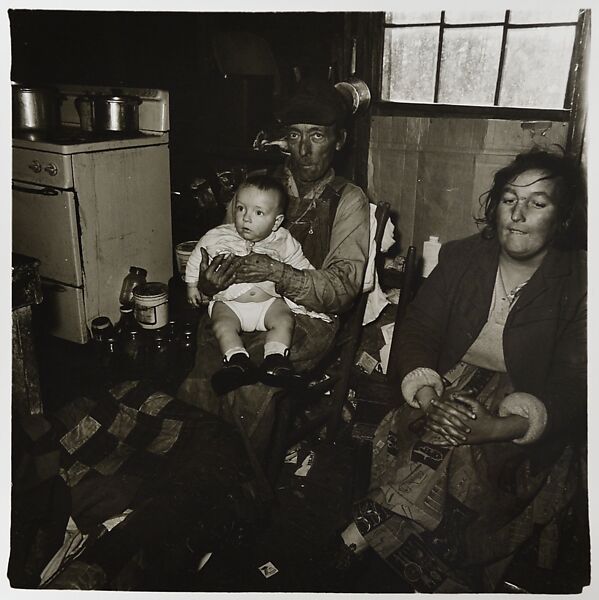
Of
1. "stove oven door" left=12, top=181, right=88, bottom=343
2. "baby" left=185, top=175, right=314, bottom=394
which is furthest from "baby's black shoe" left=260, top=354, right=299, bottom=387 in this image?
"stove oven door" left=12, top=181, right=88, bottom=343

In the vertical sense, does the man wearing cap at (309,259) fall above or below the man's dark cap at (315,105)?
below

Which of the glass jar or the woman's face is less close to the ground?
the woman's face

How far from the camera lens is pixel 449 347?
1414 mm

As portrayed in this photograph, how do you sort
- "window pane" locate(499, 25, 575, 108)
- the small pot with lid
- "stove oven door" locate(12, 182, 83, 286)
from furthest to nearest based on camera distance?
the small pot with lid, "stove oven door" locate(12, 182, 83, 286), "window pane" locate(499, 25, 575, 108)

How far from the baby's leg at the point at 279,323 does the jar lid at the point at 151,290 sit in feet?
1.11

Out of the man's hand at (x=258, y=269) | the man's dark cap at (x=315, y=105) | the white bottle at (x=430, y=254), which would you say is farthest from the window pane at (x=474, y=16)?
the man's hand at (x=258, y=269)

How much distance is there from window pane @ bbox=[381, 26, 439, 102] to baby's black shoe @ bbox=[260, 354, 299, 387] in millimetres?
753

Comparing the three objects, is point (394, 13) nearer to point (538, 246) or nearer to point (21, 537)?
point (538, 246)

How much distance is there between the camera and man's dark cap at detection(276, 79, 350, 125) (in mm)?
1392

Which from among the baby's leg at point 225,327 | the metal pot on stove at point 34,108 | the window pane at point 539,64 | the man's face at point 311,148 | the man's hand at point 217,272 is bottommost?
the baby's leg at point 225,327

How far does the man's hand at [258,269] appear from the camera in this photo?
1416mm

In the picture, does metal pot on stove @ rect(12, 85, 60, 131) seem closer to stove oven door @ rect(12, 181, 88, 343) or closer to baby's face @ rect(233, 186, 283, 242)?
stove oven door @ rect(12, 181, 88, 343)

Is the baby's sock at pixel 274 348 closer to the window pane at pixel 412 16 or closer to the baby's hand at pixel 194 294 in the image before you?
the baby's hand at pixel 194 294

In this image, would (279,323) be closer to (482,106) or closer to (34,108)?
(482,106)
